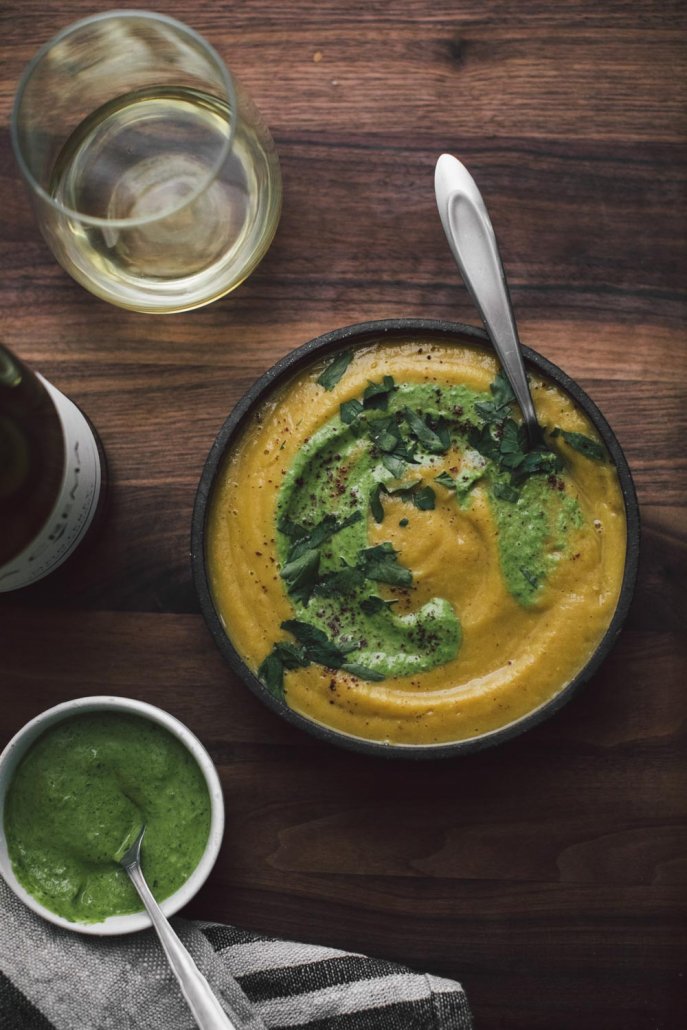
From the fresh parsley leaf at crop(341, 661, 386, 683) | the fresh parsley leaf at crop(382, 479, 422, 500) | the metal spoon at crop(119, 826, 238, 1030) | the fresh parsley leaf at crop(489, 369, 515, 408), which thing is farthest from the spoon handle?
the fresh parsley leaf at crop(489, 369, 515, 408)

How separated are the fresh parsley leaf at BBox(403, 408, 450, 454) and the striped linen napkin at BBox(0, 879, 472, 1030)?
0.84 meters

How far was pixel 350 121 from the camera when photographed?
171 cm

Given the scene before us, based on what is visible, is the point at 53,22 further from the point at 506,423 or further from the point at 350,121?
the point at 506,423

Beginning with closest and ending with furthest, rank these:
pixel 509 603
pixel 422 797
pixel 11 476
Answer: pixel 11 476, pixel 509 603, pixel 422 797

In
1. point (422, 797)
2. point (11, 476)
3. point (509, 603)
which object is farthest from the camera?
point (422, 797)

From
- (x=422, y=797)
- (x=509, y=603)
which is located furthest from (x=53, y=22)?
(x=422, y=797)

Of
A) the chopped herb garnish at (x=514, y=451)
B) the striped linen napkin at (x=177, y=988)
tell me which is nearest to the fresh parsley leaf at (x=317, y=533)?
the chopped herb garnish at (x=514, y=451)

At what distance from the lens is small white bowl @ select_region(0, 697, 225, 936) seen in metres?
1.55

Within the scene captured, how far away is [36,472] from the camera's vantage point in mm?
1415

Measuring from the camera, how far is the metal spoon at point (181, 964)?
1.50 metres

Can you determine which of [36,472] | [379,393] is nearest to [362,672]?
[379,393]

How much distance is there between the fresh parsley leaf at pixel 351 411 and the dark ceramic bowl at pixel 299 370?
0.30ft

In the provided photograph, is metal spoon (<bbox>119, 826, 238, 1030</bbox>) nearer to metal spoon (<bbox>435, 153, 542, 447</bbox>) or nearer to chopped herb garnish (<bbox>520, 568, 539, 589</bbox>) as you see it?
chopped herb garnish (<bbox>520, 568, 539, 589</bbox>)

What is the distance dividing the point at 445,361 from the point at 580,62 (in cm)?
59
